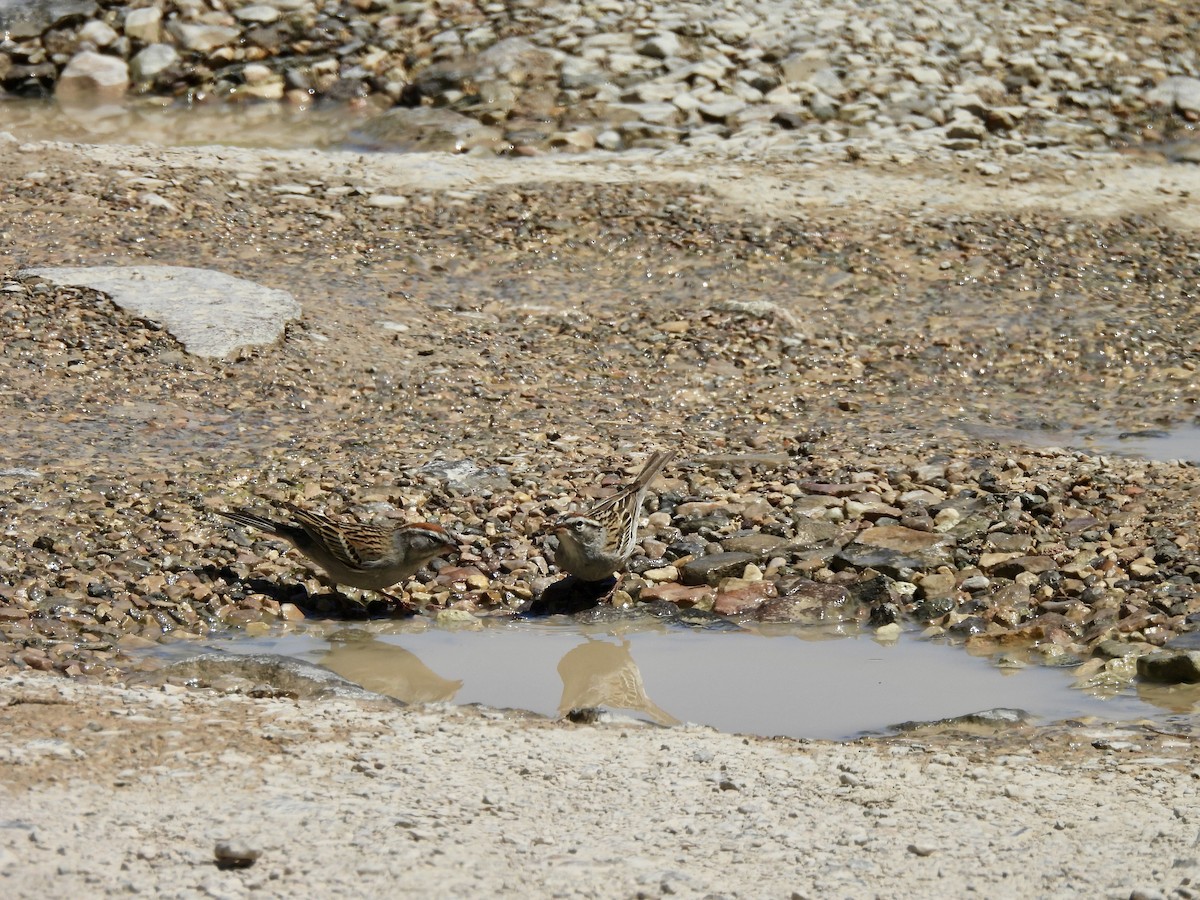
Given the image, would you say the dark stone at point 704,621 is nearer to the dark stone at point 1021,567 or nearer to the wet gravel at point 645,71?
the dark stone at point 1021,567

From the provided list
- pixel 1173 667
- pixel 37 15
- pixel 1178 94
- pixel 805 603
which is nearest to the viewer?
pixel 1173 667

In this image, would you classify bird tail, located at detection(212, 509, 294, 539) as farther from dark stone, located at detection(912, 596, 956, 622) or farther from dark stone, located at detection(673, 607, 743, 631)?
dark stone, located at detection(912, 596, 956, 622)

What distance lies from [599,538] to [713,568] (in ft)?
2.42

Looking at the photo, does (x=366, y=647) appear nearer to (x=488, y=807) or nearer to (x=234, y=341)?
(x=488, y=807)

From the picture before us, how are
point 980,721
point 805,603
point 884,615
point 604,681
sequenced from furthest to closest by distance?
point 805,603
point 884,615
point 604,681
point 980,721

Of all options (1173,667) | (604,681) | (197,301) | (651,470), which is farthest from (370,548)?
(197,301)

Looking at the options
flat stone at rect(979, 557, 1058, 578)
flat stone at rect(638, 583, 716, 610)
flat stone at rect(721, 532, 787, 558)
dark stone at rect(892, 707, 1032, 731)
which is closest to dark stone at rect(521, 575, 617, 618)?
flat stone at rect(638, 583, 716, 610)

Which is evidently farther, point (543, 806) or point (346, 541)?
point (346, 541)

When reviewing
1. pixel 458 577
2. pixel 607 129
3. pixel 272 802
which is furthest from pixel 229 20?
pixel 272 802

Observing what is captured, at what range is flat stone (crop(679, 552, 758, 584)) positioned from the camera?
24.2 feet

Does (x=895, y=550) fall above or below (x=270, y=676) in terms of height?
below

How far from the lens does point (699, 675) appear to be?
6.36m

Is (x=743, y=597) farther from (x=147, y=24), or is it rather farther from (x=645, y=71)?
(x=147, y=24)

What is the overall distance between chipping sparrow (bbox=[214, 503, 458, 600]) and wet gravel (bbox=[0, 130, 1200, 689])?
292 mm
